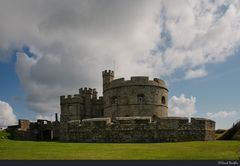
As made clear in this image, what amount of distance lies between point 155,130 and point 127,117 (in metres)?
2.85

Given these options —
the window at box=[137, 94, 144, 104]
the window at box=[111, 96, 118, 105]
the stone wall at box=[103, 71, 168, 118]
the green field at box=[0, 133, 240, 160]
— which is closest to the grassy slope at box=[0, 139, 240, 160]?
the green field at box=[0, 133, 240, 160]

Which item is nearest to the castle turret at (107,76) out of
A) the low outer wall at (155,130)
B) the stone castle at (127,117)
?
the stone castle at (127,117)

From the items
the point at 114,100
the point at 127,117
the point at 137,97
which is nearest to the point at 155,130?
the point at 127,117

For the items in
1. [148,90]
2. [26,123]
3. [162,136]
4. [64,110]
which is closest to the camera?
[162,136]

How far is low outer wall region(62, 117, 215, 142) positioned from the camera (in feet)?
80.8

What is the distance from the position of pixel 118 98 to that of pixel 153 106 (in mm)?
3966

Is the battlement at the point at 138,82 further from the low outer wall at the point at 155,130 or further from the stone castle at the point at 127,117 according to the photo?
the low outer wall at the point at 155,130

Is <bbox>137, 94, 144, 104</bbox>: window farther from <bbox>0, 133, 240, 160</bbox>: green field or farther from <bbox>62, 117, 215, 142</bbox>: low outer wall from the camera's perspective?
Answer: <bbox>0, 133, 240, 160</bbox>: green field

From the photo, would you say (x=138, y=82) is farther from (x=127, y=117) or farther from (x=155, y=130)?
(x=155, y=130)

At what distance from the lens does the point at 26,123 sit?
1567 inches

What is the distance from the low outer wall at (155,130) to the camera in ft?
80.8
